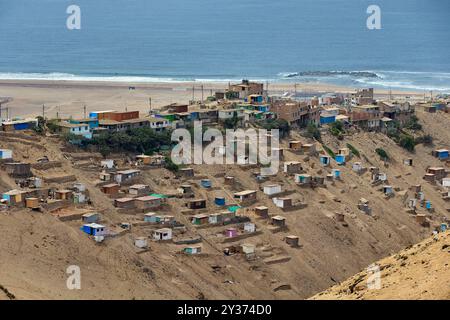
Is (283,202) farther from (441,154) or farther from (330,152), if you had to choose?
(441,154)

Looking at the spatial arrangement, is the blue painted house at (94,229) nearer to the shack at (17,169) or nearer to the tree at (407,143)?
the shack at (17,169)

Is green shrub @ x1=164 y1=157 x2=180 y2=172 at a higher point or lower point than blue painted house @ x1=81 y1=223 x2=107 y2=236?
higher

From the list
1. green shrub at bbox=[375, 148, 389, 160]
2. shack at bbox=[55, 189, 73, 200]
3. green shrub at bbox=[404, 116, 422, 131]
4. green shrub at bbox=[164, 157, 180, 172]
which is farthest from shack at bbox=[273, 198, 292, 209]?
green shrub at bbox=[404, 116, 422, 131]

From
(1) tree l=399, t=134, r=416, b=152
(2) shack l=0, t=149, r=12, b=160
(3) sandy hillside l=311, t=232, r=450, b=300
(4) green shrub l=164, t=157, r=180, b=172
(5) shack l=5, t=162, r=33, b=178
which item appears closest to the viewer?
(3) sandy hillside l=311, t=232, r=450, b=300

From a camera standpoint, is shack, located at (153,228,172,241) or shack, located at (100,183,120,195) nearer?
shack, located at (153,228,172,241)

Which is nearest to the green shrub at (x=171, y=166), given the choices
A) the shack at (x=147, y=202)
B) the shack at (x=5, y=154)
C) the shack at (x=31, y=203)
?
the shack at (x=147, y=202)

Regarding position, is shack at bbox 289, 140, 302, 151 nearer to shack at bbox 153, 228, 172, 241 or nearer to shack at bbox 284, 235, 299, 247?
shack at bbox 284, 235, 299, 247

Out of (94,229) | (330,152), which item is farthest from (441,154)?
(94,229)
